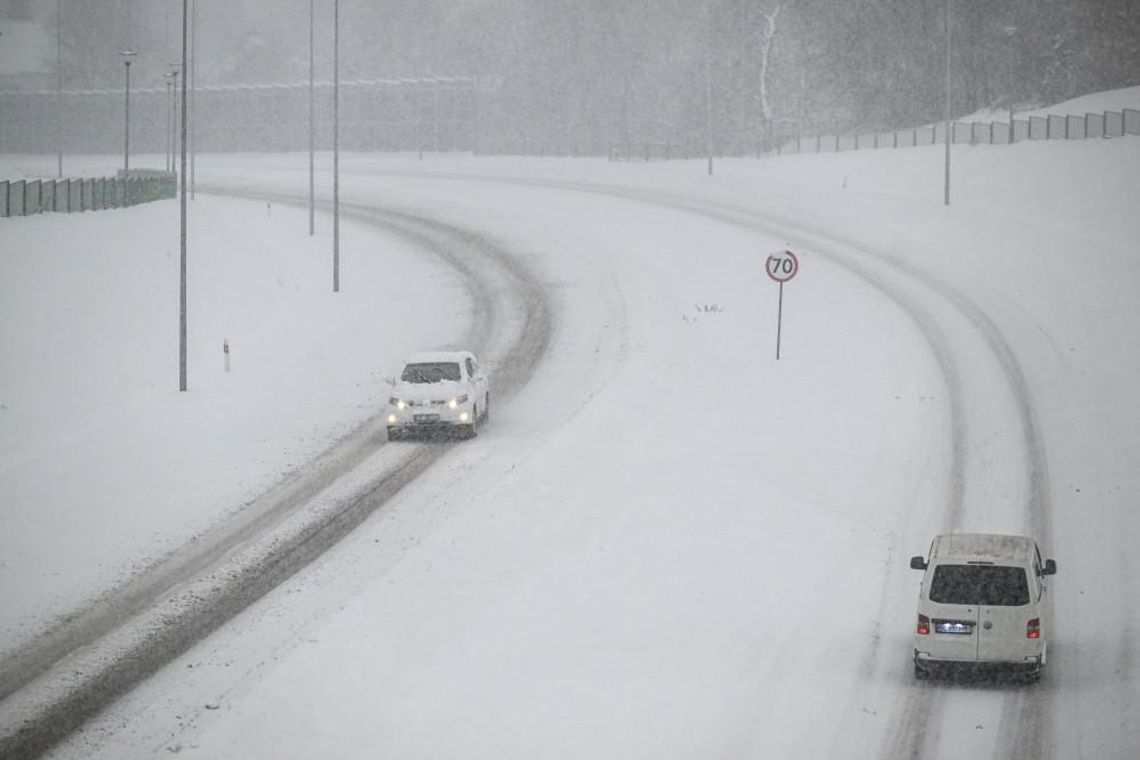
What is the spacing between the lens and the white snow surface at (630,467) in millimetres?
20047

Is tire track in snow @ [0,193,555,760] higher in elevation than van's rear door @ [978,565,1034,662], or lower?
lower

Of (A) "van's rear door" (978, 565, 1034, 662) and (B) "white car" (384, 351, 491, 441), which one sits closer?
(A) "van's rear door" (978, 565, 1034, 662)

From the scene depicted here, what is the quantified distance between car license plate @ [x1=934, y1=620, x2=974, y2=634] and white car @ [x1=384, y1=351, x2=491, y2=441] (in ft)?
47.6

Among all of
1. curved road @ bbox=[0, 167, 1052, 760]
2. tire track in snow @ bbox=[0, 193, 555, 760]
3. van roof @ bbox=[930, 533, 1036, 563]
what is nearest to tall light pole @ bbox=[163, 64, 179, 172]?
curved road @ bbox=[0, 167, 1052, 760]

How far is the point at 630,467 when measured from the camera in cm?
3108

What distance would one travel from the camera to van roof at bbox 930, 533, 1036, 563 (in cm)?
2080

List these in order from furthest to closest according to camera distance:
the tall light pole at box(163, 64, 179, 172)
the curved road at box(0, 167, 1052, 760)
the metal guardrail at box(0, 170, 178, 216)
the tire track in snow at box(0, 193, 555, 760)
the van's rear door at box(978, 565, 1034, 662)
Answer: the tall light pole at box(163, 64, 179, 172)
the metal guardrail at box(0, 170, 178, 216)
the van's rear door at box(978, 565, 1034, 662)
the tire track in snow at box(0, 193, 555, 760)
the curved road at box(0, 167, 1052, 760)

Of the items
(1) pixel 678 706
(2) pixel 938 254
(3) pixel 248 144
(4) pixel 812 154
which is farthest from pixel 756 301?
(3) pixel 248 144

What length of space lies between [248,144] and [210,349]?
8762 cm

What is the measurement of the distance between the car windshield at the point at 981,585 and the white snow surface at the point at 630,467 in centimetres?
128

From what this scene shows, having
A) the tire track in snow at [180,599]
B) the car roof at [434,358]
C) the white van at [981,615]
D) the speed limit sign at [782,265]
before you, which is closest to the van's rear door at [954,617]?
the white van at [981,615]

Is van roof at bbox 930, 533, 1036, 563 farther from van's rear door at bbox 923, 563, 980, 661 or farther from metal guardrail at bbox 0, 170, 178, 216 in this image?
metal guardrail at bbox 0, 170, 178, 216

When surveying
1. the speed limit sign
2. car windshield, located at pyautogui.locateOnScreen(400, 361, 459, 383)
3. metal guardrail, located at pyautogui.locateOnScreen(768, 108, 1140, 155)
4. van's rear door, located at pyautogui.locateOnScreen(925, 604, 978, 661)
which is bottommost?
van's rear door, located at pyautogui.locateOnScreen(925, 604, 978, 661)

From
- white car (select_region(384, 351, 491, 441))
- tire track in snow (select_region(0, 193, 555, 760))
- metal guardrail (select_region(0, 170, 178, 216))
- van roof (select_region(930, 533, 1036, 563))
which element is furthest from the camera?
metal guardrail (select_region(0, 170, 178, 216))
